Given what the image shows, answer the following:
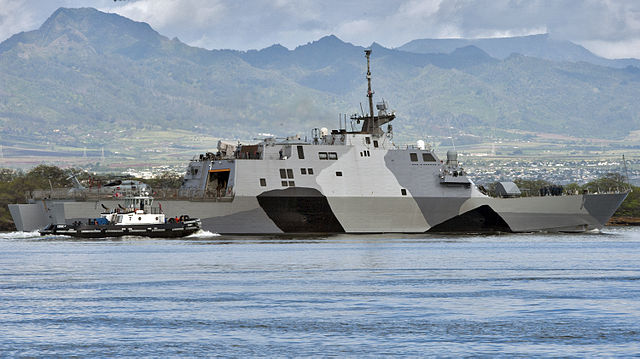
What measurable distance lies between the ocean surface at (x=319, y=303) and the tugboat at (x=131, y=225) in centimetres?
898

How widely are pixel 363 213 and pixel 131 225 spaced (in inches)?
548

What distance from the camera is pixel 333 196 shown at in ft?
188

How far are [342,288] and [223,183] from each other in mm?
28422

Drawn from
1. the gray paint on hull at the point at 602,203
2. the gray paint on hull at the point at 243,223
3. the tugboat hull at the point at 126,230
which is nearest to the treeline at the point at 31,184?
the tugboat hull at the point at 126,230

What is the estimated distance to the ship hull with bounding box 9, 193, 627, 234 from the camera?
56125mm

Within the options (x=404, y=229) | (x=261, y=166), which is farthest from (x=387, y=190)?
(x=261, y=166)

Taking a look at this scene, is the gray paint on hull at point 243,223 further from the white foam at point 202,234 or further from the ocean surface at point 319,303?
the ocean surface at point 319,303

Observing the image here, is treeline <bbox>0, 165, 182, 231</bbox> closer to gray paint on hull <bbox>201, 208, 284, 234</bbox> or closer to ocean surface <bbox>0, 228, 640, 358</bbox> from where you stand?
gray paint on hull <bbox>201, 208, 284, 234</bbox>

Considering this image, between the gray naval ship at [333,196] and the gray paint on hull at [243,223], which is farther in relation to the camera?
the gray naval ship at [333,196]

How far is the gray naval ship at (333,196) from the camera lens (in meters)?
56.2

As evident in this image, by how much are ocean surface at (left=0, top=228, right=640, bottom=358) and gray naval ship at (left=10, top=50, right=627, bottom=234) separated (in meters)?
9.79

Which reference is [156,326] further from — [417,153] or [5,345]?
[417,153]

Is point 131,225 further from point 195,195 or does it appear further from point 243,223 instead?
point 243,223

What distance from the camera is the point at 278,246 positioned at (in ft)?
163
